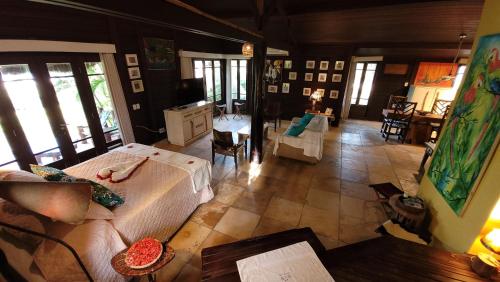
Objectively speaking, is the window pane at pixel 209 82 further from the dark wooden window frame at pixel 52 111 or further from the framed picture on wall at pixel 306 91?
the dark wooden window frame at pixel 52 111

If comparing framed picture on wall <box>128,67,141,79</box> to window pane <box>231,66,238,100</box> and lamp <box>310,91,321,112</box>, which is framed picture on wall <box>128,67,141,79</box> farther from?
lamp <box>310,91,321,112</box>

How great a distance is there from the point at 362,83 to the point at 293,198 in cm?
676

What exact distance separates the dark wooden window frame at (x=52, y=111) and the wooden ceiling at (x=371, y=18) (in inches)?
99.6

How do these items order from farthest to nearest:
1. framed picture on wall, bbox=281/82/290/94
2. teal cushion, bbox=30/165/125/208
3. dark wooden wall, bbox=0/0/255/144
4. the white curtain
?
framed picture on wall, bbox=281/82/290/94
the white curtain
dark wooden wall, bbox=0/0/255/144
teal cushion, bbox=30/165/125/208

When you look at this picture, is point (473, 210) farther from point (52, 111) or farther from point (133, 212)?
point (52, 111)

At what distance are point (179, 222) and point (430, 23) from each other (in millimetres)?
5576

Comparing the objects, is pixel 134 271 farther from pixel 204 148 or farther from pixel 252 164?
pixel 204 148

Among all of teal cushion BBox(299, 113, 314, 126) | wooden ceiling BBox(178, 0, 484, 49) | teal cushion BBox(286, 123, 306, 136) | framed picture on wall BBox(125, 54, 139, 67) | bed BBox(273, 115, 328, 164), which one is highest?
wooden ceiling BBox(178, 0, 484, 49)

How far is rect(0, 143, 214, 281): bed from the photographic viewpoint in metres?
1.53

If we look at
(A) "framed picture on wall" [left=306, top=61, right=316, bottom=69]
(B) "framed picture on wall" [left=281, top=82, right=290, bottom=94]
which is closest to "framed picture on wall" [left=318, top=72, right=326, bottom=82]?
(A) "framed picture on wall" [left=306, top=61, right=316, bottom=69]

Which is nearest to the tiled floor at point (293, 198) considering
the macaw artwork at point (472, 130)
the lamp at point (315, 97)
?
the macaw artwork at point (472, 130)

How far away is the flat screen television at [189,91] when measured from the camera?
5.43 meters

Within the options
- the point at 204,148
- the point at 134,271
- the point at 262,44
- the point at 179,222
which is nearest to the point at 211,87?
the point at 204,148

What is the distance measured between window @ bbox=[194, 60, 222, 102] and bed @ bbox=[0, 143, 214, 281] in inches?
160
